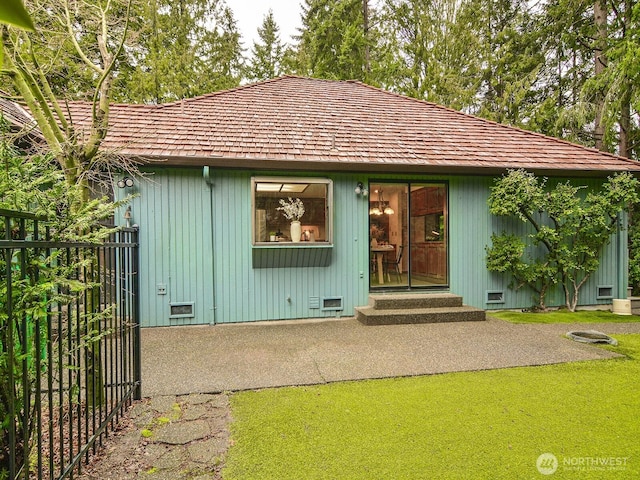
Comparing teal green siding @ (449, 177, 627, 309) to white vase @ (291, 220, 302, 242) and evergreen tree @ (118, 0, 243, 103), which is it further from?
evergreen tree @ (118, 0, 243, 103)

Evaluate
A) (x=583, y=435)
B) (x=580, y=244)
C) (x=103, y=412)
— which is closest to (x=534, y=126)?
(x=580, y=244)

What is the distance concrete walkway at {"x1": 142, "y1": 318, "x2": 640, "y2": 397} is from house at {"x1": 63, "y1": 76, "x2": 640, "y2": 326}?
695 mm

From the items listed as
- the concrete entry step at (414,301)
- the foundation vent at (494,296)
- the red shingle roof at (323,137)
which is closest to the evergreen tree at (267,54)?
the red shingle roof at (323,137)

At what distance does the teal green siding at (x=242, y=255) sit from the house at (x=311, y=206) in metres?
0.02

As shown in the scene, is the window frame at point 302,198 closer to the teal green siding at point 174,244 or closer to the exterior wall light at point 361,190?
the exterior wall light at point 361,190

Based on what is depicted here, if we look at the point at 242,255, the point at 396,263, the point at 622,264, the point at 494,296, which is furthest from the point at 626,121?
the point at 242,255

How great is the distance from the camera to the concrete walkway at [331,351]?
3.68 meters

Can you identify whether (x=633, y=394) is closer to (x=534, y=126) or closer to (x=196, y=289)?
(x=196, y=289)

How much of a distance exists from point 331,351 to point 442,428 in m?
1.93

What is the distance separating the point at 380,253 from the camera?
726cm

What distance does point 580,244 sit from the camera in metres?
6.75

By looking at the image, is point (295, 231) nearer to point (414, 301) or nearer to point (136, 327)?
point (414, 301)

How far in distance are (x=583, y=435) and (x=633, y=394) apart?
1.12 metres

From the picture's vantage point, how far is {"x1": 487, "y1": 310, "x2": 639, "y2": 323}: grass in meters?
6.01
